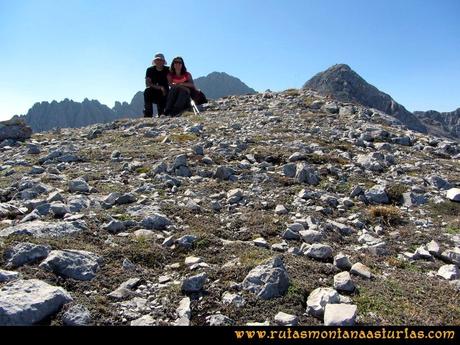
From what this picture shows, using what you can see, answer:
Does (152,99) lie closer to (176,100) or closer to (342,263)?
(176,100)

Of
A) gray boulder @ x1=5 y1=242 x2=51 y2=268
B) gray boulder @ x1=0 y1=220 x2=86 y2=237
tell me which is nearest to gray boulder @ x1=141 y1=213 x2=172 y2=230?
gray boulder @ x1=0 y1=220 x2=86 y2=237

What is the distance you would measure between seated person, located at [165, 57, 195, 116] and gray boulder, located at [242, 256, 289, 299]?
67.4 ft

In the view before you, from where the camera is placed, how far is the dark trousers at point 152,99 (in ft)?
85.2

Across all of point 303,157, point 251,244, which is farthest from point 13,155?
point 251,244

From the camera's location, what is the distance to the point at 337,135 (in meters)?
17.8

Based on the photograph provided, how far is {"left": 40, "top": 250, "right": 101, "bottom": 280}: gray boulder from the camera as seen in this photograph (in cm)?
572

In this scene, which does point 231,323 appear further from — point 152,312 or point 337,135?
point 337,135

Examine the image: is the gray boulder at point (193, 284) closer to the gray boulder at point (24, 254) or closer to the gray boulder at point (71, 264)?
the gray boulder at point (71, 264)

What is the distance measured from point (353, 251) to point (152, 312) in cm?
389

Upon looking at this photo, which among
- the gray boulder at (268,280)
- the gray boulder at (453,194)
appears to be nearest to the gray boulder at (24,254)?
the gray boulder at (268,280)

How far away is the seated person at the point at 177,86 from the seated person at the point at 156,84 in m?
0.65

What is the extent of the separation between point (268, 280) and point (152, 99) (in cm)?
2202

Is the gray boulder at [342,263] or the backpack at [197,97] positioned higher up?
the backpack at [197,97]

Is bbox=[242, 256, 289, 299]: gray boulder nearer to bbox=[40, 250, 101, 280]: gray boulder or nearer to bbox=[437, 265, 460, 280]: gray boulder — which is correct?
bbox=[40, 250, 101, 280]: gray boulder
